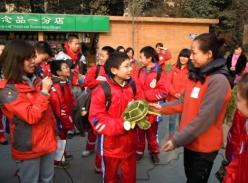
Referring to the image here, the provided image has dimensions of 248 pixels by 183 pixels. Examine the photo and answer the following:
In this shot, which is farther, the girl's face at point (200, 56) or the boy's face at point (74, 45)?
the boy's face at point (74, 45)

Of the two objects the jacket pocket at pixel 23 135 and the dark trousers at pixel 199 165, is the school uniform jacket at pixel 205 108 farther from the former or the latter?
the jacket pocket at pixel 23 135

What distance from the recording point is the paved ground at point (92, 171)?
4.07 meters

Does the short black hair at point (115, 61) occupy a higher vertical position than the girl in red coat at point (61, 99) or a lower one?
higher

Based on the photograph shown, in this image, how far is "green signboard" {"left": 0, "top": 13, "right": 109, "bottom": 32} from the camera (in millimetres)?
15164

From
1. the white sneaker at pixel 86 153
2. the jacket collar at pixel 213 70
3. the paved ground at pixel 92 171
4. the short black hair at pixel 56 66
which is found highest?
the jacket collar at pixel 213 70

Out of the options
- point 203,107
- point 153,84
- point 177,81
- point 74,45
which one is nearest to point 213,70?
point 203,107

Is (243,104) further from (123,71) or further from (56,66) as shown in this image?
(56,66)

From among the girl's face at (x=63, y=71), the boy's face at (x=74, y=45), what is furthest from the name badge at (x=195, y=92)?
the boy's face at (x=74, y=45)

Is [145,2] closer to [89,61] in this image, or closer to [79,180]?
[89,61]

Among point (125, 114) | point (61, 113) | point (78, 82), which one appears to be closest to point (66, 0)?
point (78, 82)

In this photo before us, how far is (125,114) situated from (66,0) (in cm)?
2027

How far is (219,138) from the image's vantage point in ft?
8.79

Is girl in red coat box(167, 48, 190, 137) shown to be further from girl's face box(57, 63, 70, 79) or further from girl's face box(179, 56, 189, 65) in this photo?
girl's face box(57, 63, 70, 79)

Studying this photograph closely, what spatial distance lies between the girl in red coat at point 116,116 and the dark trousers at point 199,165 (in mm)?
605
